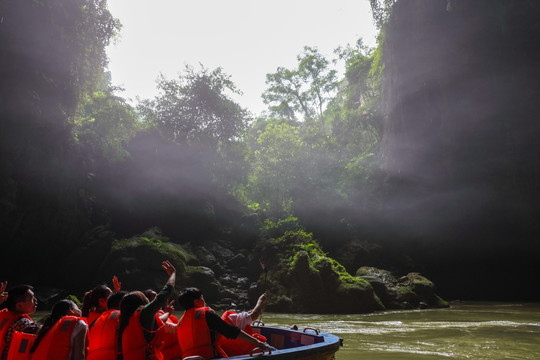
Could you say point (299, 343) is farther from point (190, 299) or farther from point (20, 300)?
point (20, 300)

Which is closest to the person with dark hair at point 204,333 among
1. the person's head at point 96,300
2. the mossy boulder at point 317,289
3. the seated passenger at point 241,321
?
the seated passenger at point 241,321

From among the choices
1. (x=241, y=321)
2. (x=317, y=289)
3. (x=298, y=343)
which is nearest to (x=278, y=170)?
(x=317, y=289)

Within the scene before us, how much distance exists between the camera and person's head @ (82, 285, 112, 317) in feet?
12.0

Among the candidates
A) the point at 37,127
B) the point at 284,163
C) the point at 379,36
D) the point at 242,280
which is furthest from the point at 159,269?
the point at 379,36

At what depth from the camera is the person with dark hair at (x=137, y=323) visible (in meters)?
2.97

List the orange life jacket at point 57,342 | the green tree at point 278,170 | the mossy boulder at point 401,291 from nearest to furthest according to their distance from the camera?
the orange life jacket at point 57,342, the mossy boulder at point 401,291, the green tree at point 278,170

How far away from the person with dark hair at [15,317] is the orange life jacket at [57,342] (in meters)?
0.46

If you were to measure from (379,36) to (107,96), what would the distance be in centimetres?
2098

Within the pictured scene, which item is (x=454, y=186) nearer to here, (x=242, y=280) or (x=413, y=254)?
(x=413, y=254)

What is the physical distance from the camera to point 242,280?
21984 millimetres

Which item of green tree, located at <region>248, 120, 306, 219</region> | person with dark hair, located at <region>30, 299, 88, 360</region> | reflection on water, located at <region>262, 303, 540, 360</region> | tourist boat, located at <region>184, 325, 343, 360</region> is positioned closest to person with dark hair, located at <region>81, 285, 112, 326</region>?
person with dark hair, located at <region>30, 299, 88, 360</region>

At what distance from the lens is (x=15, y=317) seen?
312cm

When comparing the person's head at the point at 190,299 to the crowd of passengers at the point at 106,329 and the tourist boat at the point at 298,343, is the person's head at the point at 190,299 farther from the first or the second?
the tourist boat at the point at 298,343

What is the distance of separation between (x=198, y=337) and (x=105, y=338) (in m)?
0.79
